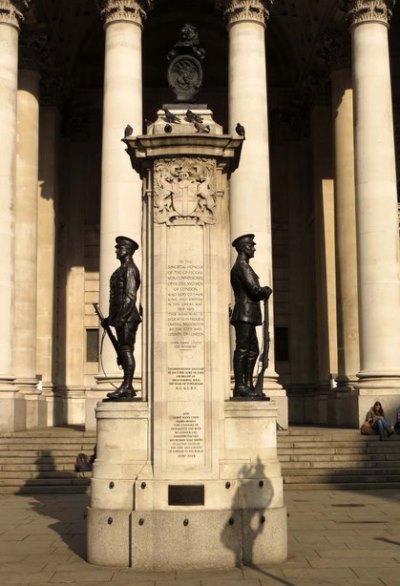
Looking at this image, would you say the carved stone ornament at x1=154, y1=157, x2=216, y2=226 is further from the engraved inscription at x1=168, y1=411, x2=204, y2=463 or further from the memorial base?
the memorial base

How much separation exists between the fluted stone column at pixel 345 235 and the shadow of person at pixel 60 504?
15.0 metres

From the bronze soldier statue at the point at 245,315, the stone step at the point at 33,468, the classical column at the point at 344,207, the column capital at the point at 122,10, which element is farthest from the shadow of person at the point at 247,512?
the column capital at the point at 122,10

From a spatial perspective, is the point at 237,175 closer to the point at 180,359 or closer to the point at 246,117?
the point at 246,117

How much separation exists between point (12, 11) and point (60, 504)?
2003 cm

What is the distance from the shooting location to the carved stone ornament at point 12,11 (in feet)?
102

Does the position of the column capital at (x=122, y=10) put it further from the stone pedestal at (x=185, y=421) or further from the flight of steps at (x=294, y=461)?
the stone pedestal at (x=185, y=421)

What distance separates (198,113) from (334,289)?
87.4 ft

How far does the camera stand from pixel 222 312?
1298 cm

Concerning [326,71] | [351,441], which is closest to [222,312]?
[351,441]

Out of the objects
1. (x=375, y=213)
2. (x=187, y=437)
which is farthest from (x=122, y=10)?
(x=187, y=437)

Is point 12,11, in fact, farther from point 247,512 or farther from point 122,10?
point 247,512

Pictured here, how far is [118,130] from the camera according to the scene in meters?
30.4

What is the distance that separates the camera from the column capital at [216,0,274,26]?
31.5 meters

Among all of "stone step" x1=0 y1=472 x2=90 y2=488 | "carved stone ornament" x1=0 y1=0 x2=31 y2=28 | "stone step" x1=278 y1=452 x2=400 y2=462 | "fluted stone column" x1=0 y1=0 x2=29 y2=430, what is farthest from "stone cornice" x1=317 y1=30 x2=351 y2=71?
"stone step" x1=0 y1=472 x2=90 y2=488
